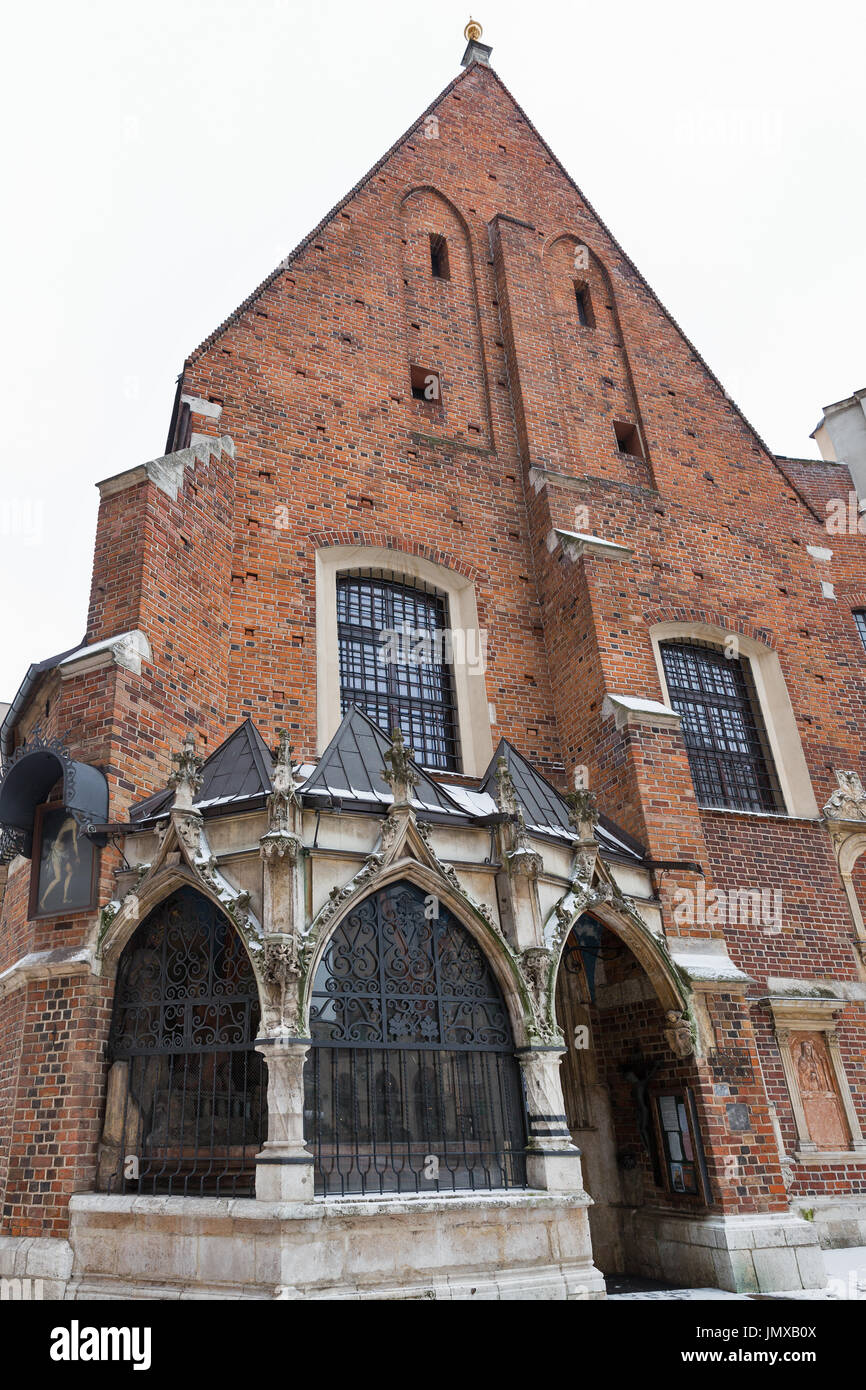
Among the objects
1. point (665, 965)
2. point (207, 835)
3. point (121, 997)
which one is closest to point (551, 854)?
point (665, 965)

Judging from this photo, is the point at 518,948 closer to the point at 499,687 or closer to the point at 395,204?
the point at 499,687

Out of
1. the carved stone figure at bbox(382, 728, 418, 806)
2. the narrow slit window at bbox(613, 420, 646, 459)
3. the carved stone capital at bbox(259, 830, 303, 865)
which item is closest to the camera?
the carved stone capital at bbox(259, 830, 303, 865)

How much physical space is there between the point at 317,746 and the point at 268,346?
5.54 m

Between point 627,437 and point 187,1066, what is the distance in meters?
11.0

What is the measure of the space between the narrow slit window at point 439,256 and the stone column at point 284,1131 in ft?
40.1

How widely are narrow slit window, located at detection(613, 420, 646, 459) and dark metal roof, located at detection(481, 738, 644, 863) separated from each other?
22.3ft

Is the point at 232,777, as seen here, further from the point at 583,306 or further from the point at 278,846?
the point at 583,306

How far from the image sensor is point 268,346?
41.3ft

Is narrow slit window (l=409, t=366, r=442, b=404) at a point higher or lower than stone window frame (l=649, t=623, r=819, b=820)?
higher

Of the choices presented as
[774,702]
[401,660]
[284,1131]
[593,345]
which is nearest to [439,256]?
[593,345]

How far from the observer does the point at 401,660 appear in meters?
11.6

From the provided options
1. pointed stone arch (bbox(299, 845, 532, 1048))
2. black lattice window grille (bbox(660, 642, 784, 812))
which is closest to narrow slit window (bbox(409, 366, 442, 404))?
black lattice window grille (bbox(660, 642, 784, 812))

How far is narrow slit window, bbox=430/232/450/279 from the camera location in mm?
15085

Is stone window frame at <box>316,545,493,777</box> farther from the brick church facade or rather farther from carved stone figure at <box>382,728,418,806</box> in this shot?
carved stone figure at <box>382,728,418,806</box>
